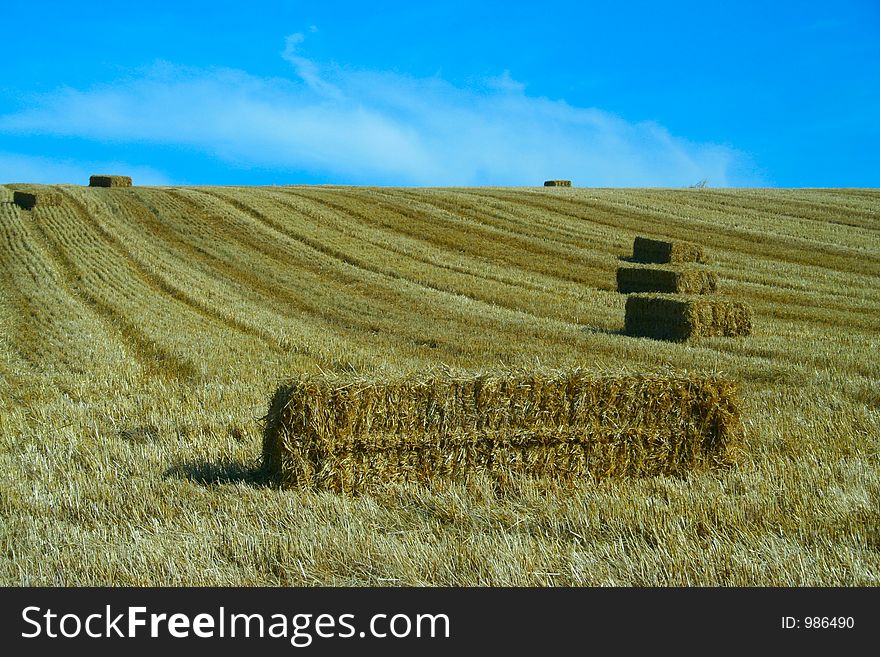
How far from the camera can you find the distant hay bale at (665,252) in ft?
83.1

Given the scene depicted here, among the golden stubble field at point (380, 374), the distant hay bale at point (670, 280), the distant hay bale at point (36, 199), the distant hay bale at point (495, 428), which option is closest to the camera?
the golden stubble field at point (380, 374)

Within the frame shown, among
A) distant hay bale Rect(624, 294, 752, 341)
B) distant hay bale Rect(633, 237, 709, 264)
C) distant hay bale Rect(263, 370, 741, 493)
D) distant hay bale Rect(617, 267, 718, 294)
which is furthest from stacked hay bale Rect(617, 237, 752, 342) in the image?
distant hay bale Rect(633, 237, 709, 264)

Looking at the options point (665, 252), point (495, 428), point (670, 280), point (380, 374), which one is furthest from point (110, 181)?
point (495, 428)

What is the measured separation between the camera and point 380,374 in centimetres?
728

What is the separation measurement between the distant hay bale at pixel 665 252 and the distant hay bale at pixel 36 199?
2133 centimetres

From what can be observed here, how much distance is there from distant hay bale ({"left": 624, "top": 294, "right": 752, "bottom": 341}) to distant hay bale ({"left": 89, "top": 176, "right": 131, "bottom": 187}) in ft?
107

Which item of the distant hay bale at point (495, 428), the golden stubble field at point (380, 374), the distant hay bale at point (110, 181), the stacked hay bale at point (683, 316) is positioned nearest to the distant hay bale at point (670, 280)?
the golden stubble field at point (380, 374)

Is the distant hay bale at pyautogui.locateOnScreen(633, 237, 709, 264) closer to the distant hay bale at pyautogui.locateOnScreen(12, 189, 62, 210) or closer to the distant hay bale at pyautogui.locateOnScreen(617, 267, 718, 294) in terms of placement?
the distant hay bale at pyautogui.locateOnScreen(617, 267, 718, 294)

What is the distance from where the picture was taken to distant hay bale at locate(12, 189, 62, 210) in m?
33.2

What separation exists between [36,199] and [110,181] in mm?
9712

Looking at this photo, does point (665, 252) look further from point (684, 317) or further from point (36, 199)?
point (36, 199)

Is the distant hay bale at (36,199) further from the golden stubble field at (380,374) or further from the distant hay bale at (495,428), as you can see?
the distant hay bale at (495,428)

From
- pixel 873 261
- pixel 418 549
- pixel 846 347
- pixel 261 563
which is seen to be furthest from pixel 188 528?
pixel 873 261

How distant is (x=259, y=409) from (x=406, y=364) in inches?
146
